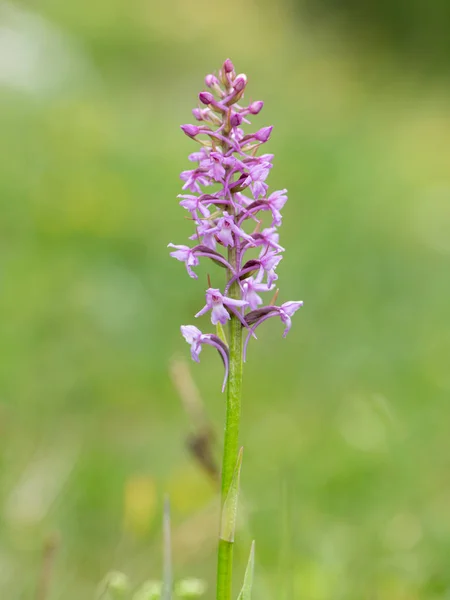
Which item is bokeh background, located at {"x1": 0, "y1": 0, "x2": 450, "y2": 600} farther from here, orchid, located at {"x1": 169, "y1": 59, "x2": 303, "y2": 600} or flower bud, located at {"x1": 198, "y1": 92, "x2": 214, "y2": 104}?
flower bud, located at {"x1": 198, "y1": 92, "x2": 214, "y2": 104}

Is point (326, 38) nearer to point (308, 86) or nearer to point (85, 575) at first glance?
point (308, 86)

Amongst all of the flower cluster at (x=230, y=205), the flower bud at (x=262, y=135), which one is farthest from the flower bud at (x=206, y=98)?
the flower bud at (x=262, y=135)

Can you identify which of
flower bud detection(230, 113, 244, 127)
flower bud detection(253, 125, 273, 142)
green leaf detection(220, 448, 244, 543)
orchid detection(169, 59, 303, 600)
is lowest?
green leaf detection(220, 448, 244, 543)

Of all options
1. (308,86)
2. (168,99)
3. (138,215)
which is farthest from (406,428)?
(308,86)

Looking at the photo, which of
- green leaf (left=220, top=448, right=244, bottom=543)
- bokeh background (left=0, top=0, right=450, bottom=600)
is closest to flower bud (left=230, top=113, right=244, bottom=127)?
green leaf (left=220, top=448, right=244, bottom=543)

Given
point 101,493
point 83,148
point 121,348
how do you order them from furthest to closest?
point 83,148 < point 121,348 < point 101,493

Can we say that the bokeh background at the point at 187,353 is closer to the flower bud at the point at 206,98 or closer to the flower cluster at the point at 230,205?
the flower cluster at the point at 230,205
